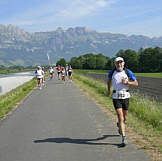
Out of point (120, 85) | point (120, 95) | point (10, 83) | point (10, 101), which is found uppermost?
point (120, 85)

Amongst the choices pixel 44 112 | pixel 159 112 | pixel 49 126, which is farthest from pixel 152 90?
pixel 49 126

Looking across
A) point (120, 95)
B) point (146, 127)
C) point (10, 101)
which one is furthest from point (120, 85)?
point (10, 101)

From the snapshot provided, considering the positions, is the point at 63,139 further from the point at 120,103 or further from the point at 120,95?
the point at 120,95

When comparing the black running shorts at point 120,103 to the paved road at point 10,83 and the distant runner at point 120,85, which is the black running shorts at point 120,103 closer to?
the distant runner at point 120,85

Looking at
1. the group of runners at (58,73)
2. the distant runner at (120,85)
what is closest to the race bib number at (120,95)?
the distant runner at (120,85)

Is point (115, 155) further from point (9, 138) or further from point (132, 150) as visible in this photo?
point (9, 138)

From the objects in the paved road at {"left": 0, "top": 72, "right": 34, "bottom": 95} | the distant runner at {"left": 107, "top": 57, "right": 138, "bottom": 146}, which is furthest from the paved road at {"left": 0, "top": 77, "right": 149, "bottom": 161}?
the paved road at {"left": 0, "top": 72, "right": 34, "bottom": 95}

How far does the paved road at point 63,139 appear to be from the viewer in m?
5.00

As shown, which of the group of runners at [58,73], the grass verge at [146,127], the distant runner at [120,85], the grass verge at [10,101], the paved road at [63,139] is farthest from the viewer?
the group of runners at [58,73]

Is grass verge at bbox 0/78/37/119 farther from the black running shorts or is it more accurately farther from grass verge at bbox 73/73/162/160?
the black running shorts

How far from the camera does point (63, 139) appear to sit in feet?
20.7

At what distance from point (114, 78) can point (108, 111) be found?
4546 millimetres

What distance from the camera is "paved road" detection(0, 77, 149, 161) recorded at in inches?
197

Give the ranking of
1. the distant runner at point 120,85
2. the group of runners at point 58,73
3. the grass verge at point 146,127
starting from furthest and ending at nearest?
the group of runners at point 58,73, the distant runner at point 120,85, the grass verge at point 146,127
